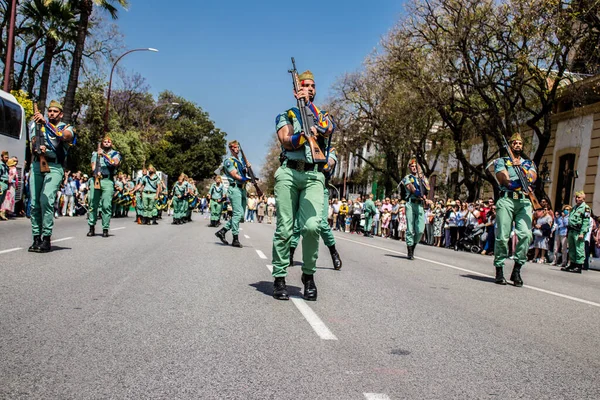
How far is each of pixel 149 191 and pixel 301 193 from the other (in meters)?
15.3

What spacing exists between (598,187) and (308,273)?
22193 mm

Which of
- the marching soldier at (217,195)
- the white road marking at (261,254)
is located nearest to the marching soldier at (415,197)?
the white road marking at (261,254)

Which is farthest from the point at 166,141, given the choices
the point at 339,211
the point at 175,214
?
the point at 175,214

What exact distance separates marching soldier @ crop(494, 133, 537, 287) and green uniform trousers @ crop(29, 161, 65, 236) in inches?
266

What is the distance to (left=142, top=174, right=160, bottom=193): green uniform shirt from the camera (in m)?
20.8

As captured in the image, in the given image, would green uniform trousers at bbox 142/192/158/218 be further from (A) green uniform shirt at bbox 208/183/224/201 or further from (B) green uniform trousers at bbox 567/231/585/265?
(B) green uniform trousers at bbox 567/231/585/265

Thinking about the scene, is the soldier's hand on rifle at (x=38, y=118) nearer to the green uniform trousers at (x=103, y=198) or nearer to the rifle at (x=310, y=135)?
the green uniform trousers at (x=103, y=198)

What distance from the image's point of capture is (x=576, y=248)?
1647cm

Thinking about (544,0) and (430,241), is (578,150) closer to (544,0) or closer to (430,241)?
(430,241)

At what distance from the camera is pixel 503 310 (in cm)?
682

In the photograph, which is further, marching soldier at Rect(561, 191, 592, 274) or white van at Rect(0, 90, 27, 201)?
white van at Rect(0, 90, 27, 201)

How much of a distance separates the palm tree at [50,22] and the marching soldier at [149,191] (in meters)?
10.0

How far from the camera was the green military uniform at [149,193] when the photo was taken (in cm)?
2083

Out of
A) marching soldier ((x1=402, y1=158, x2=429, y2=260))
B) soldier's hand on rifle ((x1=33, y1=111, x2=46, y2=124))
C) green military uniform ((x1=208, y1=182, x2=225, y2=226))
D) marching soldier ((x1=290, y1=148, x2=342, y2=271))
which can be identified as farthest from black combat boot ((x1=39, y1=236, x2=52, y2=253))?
green military uniform ((x1=208, y1=182, x2=225, y2=226))
